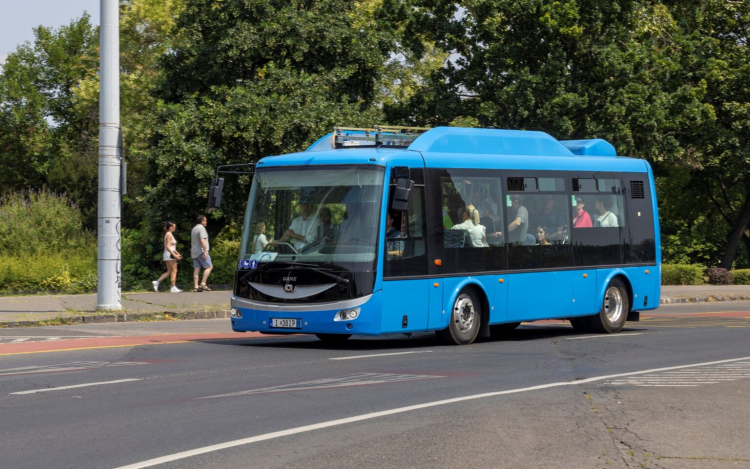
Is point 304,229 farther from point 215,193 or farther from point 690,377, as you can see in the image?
point 690,377

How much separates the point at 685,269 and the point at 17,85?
155 ft

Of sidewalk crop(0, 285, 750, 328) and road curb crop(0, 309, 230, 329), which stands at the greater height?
sidewalk crop(0, 285, 750, 328)

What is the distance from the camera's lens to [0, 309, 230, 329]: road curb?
62.8 feet

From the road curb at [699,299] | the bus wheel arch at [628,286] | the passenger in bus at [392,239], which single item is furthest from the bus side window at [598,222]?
the road curb at [699,299]

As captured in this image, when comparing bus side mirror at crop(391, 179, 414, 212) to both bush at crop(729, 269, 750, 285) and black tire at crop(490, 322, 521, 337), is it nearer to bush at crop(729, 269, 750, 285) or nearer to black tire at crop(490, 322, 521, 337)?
black tire at crop(490, 322, 521, 337)

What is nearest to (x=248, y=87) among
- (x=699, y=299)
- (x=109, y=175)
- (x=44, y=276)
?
(x=44, y=276)

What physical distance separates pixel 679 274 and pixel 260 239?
28085 millimetres

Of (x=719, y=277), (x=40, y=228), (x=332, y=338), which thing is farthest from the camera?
(x=719, y=277)

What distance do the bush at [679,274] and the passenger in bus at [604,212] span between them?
21506 millimetres

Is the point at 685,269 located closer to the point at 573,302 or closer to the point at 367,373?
the point at 573,302

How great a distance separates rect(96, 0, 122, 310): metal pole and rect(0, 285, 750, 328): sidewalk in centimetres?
56

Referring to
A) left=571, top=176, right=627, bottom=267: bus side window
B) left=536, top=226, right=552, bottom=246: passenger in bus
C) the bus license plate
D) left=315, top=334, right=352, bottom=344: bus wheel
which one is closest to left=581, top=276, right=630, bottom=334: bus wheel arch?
left=571, top=176, right=627, bottom=267: bus side window

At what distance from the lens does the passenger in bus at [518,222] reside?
17.1m

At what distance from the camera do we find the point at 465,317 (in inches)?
635
